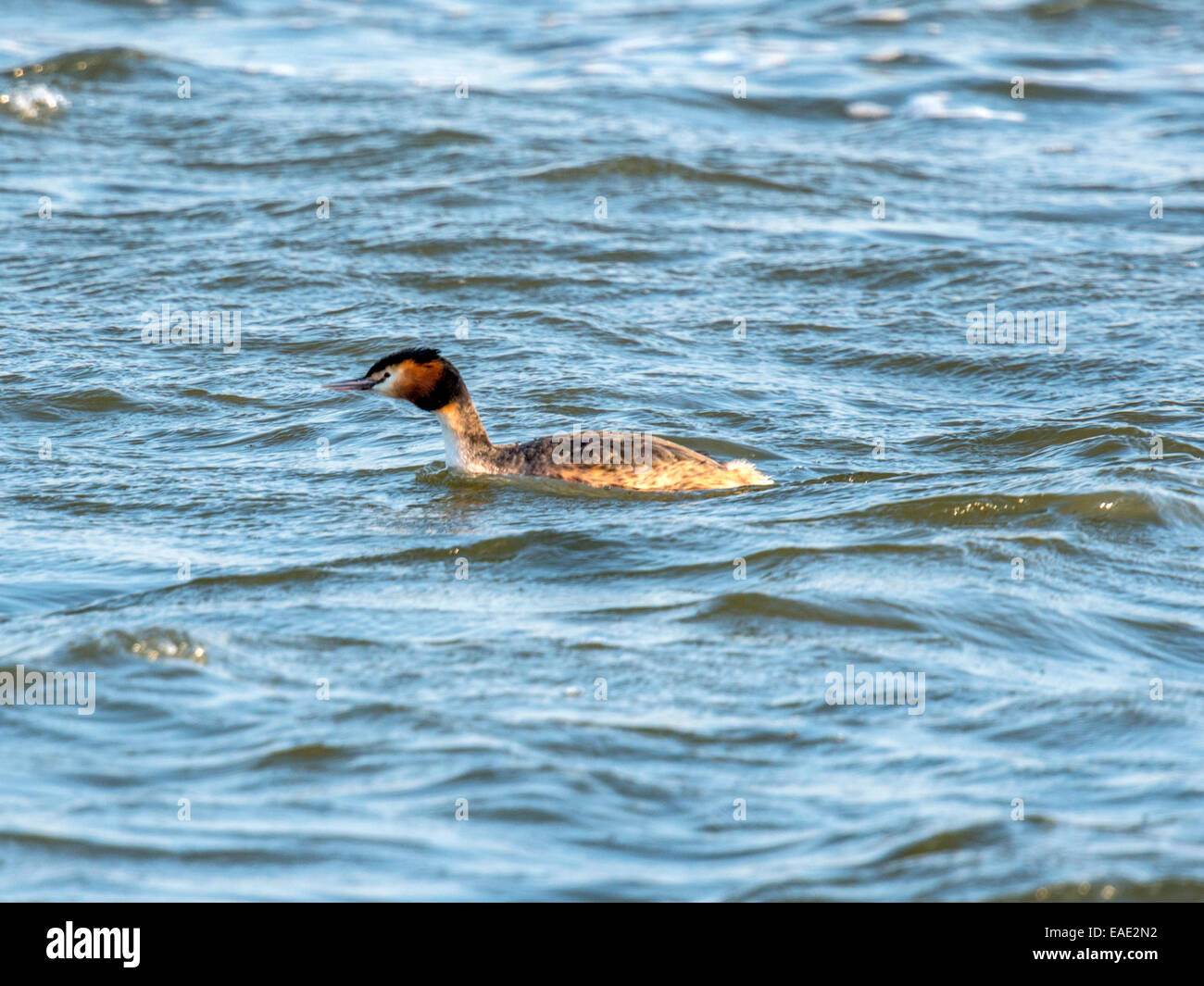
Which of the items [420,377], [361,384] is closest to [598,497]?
[420,377]

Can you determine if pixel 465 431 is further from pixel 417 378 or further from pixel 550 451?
pixel 550 451

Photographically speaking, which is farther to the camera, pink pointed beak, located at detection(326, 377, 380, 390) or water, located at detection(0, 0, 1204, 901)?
pink pointed beak, located at detection(326, 377, 380, 390)

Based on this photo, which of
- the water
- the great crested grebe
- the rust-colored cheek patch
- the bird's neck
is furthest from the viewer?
the bird's neck

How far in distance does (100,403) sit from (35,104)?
8700mm

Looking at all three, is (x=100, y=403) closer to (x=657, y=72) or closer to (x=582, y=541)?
(x=582, y=541)

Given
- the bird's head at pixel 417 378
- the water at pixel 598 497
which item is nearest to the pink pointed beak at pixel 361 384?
the bird's head at pixel 417 378

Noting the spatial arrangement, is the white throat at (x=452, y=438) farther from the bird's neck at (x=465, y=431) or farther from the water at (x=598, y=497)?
the water at (x=598, y=497)

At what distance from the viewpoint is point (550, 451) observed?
29.5 ft

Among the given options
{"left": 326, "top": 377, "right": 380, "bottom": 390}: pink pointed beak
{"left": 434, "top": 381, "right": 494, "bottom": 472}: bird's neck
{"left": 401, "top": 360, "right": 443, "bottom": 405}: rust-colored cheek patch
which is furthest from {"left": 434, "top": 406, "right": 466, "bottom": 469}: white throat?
{"left": 326, "top": 377, "right": 380, "bottom": 390}: pink pointed beak

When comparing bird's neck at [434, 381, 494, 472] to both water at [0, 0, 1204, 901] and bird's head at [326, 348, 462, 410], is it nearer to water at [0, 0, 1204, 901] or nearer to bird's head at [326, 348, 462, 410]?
bird's head at [326, 348, 462, 410]

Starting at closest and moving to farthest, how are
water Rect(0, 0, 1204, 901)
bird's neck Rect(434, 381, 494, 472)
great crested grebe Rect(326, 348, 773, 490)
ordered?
water Rect(0, 0, 1204, 901)
great crested grebe Rect(326, 348, 773, 490)
bird's neck Rect(434, 381, 494, 472)

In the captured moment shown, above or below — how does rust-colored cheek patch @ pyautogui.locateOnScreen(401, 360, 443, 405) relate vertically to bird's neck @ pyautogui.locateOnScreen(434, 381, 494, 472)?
above

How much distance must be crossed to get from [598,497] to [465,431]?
81 centimetres

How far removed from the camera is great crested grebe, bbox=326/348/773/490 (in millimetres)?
8914
